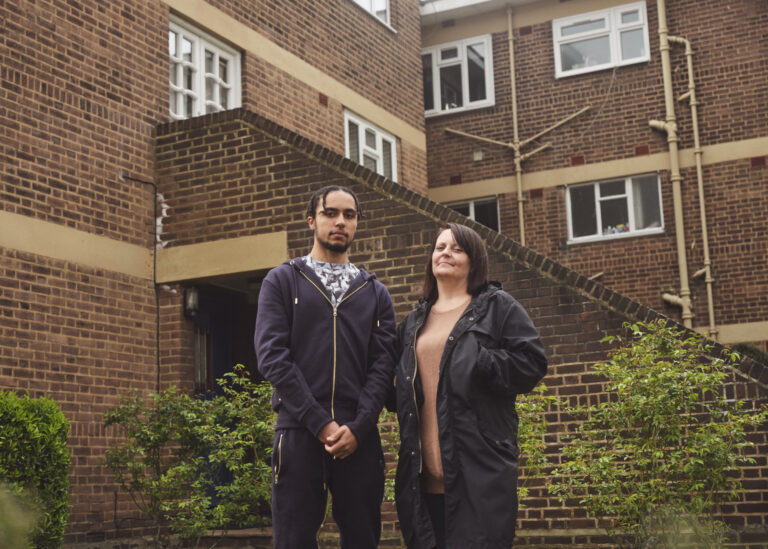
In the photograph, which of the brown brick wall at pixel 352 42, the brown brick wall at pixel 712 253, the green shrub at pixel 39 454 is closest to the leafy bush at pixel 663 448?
the green shrub at pixel 39 454

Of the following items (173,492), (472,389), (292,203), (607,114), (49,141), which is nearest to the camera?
(472,389)

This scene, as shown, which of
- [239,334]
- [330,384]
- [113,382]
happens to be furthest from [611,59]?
[330,384]

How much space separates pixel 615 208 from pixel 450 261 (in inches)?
516

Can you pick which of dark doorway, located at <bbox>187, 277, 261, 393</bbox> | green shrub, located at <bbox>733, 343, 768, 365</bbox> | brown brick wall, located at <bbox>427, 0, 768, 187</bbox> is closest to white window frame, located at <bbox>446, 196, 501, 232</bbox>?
brown brick wall, located at <bbox>427, 0, 768, 187</bbox>

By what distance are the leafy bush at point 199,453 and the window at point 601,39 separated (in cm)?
1086

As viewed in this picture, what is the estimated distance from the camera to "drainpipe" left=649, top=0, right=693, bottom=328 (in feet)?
49.3

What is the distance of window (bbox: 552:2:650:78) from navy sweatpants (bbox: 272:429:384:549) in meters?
14.2

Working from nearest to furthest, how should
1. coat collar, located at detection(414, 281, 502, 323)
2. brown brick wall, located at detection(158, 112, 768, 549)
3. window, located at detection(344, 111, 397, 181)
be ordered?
coat collar, located at detection(414, 281, 502, 323) → brown brick wall, located at detection(158, 112, 768, 549) → window, located at detection(344, 111, 397, 181)

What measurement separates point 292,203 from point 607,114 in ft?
28.3

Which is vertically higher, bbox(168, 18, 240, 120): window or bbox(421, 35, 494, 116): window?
bbox(421, 35, 494, 116): window

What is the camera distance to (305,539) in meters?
3.51

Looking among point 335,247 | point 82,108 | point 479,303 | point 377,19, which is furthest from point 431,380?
point 377,19

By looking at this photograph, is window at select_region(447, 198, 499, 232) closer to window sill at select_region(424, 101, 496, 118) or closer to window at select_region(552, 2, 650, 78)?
window sill at select_region(424, 101, 496, 118)

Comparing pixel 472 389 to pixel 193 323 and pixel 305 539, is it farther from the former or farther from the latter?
pixel 193 323
